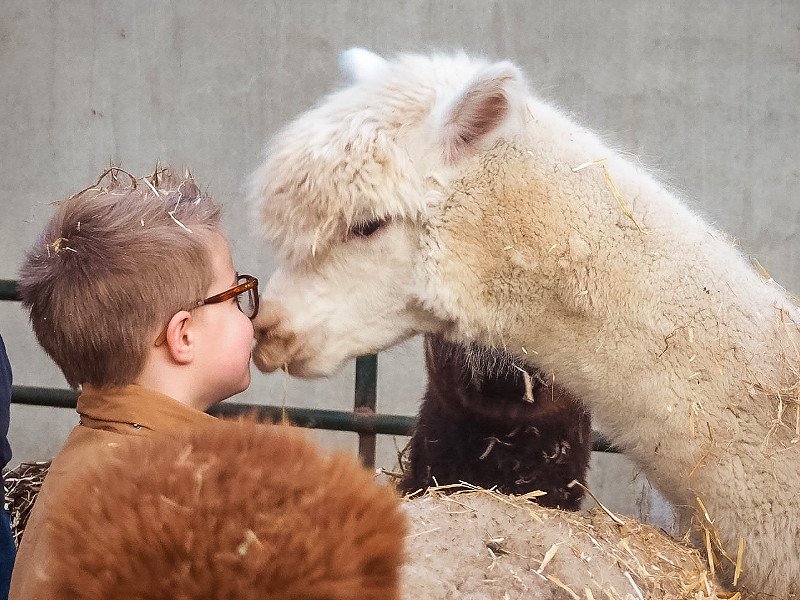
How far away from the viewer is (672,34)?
436cm

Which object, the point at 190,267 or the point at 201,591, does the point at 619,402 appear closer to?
the point at 190,267

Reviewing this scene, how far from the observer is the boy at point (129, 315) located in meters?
1.21

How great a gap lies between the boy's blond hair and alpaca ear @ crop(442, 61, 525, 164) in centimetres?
54

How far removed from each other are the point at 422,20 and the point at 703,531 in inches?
135

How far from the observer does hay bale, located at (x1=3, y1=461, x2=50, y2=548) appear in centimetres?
243

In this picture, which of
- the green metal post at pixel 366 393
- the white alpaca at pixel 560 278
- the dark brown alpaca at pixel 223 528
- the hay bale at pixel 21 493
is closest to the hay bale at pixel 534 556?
the white alpaca at pixel 560 278

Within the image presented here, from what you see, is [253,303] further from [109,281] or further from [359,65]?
[359,65]

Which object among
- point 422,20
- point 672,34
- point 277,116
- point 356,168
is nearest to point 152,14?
point 277,116

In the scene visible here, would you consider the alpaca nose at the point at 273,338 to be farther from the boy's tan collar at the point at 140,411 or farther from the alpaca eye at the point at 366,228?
the boy's tan collar at the point at 140,411

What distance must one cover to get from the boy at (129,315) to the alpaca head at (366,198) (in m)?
0.33

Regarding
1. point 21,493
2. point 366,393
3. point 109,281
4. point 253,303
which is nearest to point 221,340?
point 109,281

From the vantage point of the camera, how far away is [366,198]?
5.14 feet

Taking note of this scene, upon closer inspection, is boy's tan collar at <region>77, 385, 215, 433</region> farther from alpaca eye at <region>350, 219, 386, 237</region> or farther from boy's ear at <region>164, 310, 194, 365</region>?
alpaca eye at <region>350, 219, 386, 237</region>

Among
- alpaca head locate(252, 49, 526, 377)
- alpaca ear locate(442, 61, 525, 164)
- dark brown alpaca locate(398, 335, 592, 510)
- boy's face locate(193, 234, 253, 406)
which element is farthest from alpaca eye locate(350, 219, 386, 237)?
dark brown alpaca locate(398, 335, 592, 510)
